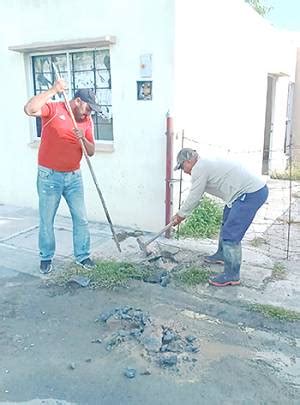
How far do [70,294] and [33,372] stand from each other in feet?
4.05

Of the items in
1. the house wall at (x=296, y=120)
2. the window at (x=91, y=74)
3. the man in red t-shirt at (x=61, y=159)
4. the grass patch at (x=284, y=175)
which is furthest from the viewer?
the house wall at (x=296, y=120)

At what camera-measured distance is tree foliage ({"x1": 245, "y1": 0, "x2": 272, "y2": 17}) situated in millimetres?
17578

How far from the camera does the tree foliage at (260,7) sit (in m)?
17.6

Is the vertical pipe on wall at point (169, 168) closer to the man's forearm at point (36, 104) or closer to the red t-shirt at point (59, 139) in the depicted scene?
the red t-shirt at point (59, 139)

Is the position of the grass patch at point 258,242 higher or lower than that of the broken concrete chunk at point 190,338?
higher

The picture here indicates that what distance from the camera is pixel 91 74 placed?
6.01m

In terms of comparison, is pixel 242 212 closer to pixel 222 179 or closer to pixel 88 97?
pixel 222 179

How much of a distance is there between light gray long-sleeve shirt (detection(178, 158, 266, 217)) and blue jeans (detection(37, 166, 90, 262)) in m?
1.24

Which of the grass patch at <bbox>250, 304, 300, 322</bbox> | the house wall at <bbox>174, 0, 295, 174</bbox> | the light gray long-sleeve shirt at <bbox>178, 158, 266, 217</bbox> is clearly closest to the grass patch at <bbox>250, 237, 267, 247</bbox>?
the house wall at <bbox>174, 0, 295, 174</bbox>

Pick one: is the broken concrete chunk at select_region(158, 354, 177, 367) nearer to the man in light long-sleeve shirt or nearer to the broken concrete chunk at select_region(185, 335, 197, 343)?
the broken concrete chunk at select_region(185, 335, 197, 343)

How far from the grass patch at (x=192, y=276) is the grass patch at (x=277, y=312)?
688 mm

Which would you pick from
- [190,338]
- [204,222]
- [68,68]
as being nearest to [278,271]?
[204,222]

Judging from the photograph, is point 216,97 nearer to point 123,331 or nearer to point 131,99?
point 131,99

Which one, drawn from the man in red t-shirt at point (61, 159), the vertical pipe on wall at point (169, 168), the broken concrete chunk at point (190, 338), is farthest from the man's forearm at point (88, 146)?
the broken concrete chunk at point (190, 338)
